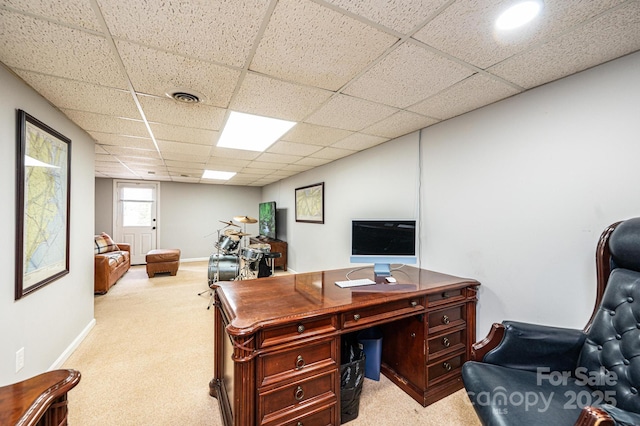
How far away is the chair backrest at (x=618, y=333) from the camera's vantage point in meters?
1.14

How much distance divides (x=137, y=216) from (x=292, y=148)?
560 cm

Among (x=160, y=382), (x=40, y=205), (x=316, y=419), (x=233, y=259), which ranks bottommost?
(x=160, y=382)

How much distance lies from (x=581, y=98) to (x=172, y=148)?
3.94 m

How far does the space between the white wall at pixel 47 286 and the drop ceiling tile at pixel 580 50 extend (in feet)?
9.89

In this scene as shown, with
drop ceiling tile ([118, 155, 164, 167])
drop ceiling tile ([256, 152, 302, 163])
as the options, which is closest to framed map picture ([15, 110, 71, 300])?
drop ceiling tile ([118, 155, 164, 167])

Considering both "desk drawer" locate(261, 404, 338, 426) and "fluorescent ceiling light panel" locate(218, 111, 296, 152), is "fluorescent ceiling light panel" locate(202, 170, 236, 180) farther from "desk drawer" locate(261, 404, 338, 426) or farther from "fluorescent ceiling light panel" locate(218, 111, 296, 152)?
"desk drawer" locate(261, 404, 338, 426)

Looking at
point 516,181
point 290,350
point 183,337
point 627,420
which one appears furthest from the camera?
point 183,337

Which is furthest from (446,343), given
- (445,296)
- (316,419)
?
(316,419)

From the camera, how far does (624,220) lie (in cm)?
136

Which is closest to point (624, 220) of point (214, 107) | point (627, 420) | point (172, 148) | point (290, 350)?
point (627, 420)

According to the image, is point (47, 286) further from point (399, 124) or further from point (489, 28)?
point (489, 28)

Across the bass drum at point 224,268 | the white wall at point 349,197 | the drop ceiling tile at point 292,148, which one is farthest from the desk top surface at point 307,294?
the bass drum at point 224,268

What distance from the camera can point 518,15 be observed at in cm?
112

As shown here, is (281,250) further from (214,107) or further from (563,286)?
(563,286)
